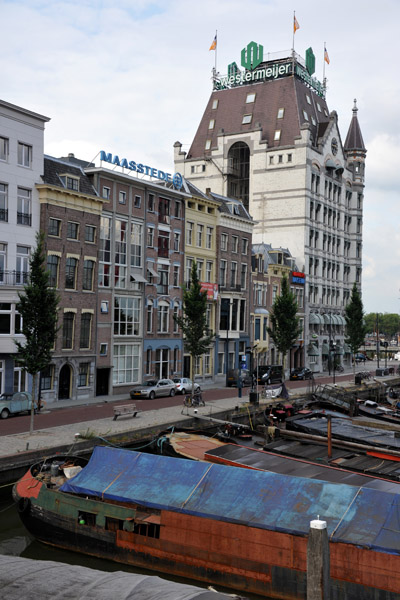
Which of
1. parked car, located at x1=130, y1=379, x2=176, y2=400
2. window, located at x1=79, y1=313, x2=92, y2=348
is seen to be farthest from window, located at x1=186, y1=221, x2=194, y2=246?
parked car, located at x1=130, y1=379, x2=176, y2=400

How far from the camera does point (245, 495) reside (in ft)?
72.8

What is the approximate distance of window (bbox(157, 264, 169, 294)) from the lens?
64250 mm

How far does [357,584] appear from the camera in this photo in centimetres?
1892

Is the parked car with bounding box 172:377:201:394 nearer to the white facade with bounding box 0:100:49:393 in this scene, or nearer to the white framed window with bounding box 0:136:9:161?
the white facade with bounding box 0:100:49:393

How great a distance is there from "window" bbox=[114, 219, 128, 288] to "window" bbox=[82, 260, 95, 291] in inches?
129

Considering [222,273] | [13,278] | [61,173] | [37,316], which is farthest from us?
[222,273]

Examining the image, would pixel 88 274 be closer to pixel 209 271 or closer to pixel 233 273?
pixel 209 271

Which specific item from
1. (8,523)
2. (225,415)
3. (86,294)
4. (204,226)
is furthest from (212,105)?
(8,523)

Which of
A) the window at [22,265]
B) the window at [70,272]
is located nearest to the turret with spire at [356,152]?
the window at [70,272]

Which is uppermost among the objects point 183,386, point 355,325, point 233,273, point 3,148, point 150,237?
point 3,148

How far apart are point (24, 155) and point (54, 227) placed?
6.07m

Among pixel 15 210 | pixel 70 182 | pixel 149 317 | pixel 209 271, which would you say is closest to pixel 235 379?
pixel 149 317

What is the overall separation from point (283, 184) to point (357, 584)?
258 ft

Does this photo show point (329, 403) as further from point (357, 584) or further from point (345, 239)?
point (345, 239)
